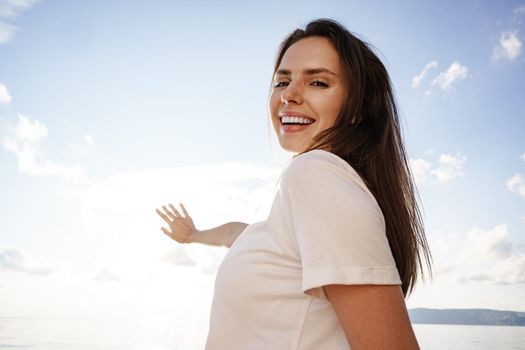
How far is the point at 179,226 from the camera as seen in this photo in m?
3.51

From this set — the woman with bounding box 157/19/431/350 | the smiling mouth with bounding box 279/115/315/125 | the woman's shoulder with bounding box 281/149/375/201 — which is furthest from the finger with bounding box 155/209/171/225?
the woman's shoulder with bounding box 281/149/375/201

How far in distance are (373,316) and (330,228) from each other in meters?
0.24

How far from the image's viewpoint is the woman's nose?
187 centimetres

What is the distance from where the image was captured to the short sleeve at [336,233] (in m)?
1.01

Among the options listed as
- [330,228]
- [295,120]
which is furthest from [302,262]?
[295,120]

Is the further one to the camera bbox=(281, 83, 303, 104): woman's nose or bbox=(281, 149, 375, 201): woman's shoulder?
bbox=(281, 83, 303, 104): woman's nose

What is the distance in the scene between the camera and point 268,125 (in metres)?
2.47

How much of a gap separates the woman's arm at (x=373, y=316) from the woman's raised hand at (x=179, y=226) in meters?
2.61

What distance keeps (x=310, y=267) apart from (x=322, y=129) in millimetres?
911

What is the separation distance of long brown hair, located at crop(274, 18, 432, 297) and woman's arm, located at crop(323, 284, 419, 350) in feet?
1.62

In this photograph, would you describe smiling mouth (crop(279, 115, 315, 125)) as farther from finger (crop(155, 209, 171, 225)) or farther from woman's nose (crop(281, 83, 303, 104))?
finger (crop(155, 209, 171, 225))

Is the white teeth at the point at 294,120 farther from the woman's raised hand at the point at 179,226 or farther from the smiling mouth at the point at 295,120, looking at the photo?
the woman's raised hand at the point at 179,226

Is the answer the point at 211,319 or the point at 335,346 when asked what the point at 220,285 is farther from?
the point at 335,346

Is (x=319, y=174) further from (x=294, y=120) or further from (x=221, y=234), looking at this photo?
(x=221, y=234)
